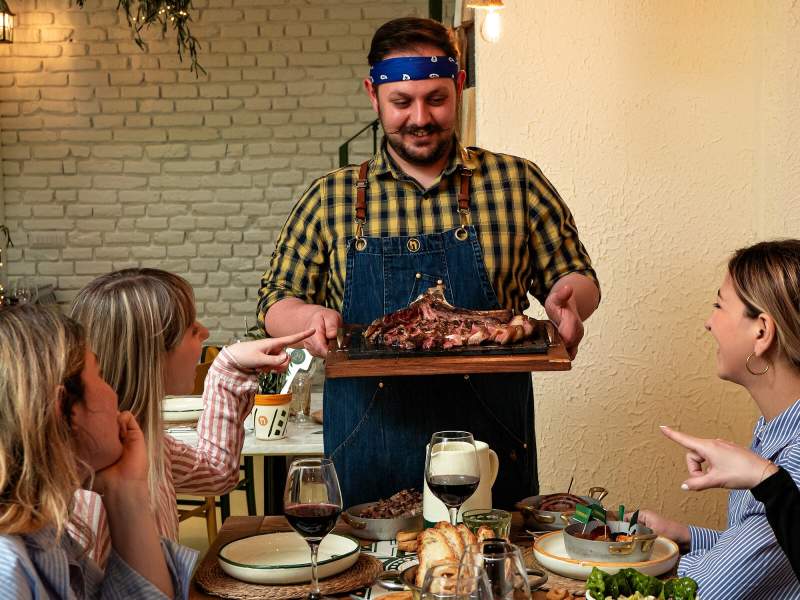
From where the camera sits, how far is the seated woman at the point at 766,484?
58.8 inches

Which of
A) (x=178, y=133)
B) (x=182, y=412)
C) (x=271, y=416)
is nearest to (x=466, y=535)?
(x=271, y=416)

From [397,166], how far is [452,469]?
1116 millimetres

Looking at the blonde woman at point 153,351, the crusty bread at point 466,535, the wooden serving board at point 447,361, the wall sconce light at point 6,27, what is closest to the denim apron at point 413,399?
the wooden serving board at point 447,361

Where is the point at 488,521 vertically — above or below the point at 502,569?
below

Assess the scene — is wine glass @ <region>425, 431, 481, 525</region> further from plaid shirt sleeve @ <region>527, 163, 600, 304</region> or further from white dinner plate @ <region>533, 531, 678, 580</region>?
plaid shirt sleeve @ <region>527, 163, 600, 304</region>

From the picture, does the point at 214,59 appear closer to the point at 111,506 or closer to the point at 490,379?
the point at 490,379

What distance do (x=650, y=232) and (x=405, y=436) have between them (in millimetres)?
1329

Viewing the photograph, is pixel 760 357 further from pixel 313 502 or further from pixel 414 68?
pixel 414 68

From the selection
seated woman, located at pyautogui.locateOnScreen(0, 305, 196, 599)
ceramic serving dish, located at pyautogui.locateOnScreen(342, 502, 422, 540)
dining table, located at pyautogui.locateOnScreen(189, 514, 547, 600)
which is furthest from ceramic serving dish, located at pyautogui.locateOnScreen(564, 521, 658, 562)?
seated woman, located at pyautogui.locateOnScreen(0, 305, 196, 599)

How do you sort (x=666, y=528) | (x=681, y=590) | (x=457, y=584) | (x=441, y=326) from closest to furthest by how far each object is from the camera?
(x=457, y=584) < (x=681, y=590) < (x=666, y=528) < (x=441, y=326)

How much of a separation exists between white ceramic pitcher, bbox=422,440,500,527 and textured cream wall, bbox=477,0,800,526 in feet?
5.01

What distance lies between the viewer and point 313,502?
154 centimetres

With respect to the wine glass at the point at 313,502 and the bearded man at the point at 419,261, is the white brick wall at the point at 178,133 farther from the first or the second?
the wine glass at the point at 313,502

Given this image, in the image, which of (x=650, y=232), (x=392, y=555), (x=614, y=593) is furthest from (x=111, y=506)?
(x=650, y=232)
